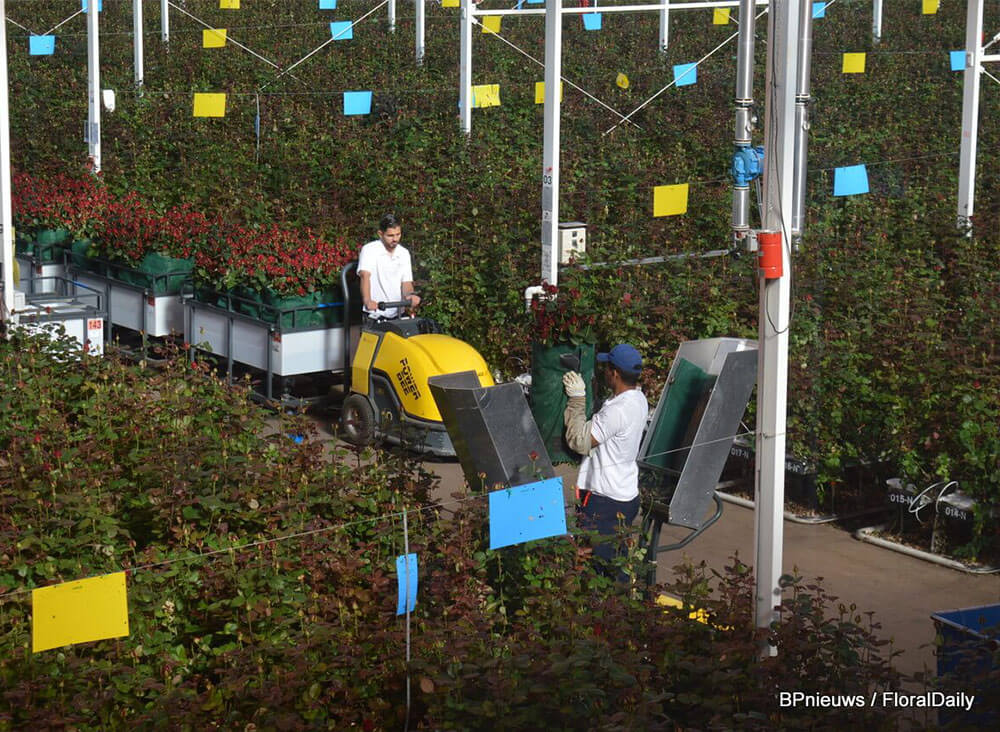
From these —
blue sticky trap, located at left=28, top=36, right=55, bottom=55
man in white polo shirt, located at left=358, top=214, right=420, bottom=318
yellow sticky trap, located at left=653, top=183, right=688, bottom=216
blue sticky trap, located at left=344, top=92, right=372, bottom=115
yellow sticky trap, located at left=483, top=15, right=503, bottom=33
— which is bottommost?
man in white polo shirt, located at left=358, top=214, right=420, bottom=318

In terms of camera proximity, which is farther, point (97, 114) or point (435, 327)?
point (97, 114)

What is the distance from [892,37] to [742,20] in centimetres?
1681

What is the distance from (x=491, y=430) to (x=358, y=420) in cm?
394

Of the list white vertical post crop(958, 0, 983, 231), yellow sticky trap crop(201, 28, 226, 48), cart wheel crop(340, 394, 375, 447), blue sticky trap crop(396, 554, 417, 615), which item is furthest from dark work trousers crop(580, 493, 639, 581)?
yellow sticky trap crop(201, 28, 226, 48)

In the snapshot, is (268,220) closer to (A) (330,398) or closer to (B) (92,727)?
(A) (330,398)

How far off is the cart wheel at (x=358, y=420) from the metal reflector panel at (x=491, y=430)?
3.52 m

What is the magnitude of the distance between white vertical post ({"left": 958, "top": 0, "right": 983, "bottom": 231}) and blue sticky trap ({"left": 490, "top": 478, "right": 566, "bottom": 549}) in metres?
7.39

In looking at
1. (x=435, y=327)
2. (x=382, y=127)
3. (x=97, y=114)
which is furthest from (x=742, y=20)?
(x=382, y=127)

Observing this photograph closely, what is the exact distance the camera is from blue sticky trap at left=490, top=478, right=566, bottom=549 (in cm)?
526

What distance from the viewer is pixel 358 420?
32.8 feet

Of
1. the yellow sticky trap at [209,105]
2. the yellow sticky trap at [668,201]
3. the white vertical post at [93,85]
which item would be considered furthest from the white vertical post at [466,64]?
the white vertical post at [93,85]

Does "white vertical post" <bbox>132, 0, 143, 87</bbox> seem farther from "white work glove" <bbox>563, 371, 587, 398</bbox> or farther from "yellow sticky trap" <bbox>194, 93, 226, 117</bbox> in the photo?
"white work glove" <bbox>563, 371, 587, 398</bbox>

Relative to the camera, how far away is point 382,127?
58.2ft

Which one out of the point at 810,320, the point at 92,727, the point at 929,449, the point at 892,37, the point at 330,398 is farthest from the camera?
the point at 892,37
